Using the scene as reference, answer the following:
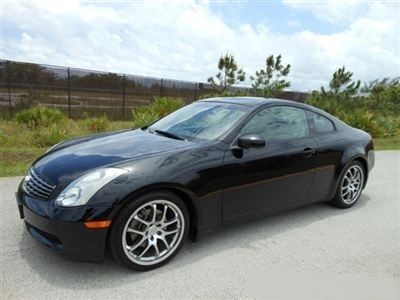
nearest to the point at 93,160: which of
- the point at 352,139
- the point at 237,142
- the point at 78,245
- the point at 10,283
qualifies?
the point at 78,245

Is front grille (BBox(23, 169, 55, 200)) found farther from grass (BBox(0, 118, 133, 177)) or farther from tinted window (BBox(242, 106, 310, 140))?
grass (BBox(0, 118, 133, 177))

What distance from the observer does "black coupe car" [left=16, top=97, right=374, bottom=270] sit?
255 cm

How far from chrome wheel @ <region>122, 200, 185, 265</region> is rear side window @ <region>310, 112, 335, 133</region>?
221 centimetres

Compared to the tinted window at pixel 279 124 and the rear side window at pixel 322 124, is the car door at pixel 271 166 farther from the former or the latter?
the rear side window at pixel 322 124

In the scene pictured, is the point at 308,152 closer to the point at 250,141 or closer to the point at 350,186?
the point at 250,141

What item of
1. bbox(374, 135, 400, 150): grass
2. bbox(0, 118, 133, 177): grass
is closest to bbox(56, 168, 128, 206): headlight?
bbox(0, 118, 133, 177): grass

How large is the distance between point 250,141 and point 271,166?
48 centimetres

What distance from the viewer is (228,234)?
3.52 m

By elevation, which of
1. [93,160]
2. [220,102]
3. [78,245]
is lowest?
[78,245]

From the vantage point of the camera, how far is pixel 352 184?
14.7ft

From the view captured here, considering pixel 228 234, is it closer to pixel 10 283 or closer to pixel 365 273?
pixel 365 273

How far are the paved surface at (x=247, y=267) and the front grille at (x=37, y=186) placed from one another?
602 mm

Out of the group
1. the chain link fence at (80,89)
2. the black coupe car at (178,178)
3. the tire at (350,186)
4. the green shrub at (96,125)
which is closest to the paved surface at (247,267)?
the black coupe car at (178,178)

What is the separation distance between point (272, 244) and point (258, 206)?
1.34ft
